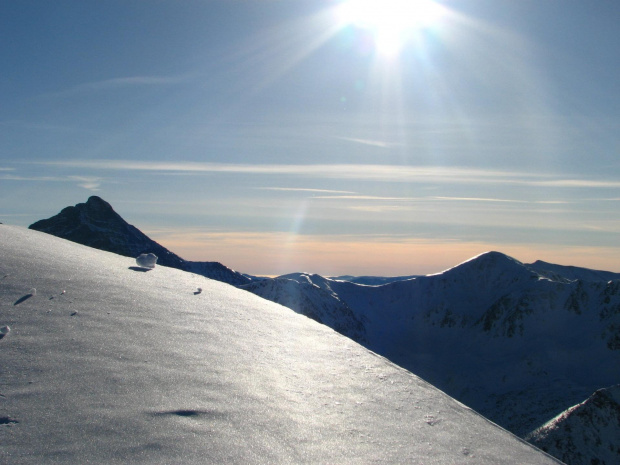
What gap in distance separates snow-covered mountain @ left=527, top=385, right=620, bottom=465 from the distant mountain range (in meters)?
0.18

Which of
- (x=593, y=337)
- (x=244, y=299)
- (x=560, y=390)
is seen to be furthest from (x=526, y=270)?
(x=244, y=299)

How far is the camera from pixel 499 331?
135625mm

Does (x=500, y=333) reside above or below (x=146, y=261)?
below

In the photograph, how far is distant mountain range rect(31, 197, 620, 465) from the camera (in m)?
92.7

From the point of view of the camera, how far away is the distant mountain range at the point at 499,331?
92.7 m

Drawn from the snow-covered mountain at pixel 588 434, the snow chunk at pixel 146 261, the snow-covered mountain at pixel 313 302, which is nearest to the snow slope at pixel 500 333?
the snow-covered mountain at pixel 313 302

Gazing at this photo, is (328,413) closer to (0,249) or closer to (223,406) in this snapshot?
(223,406)

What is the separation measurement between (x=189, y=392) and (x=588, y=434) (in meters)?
69.1

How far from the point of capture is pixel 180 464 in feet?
11.6

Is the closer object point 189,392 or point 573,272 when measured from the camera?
point 189,392

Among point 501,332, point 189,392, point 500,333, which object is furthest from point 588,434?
point 501,332

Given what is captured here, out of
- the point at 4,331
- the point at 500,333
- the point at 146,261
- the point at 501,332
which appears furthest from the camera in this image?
the point at 501,332

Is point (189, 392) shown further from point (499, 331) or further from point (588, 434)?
point (499, 331)

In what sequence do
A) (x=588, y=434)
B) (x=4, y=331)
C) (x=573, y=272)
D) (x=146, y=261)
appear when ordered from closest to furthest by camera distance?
1. (x=4, y=331)
2. (x=146, y=261)
3. (x=588, y=434)
4. (x=573, y=272)
